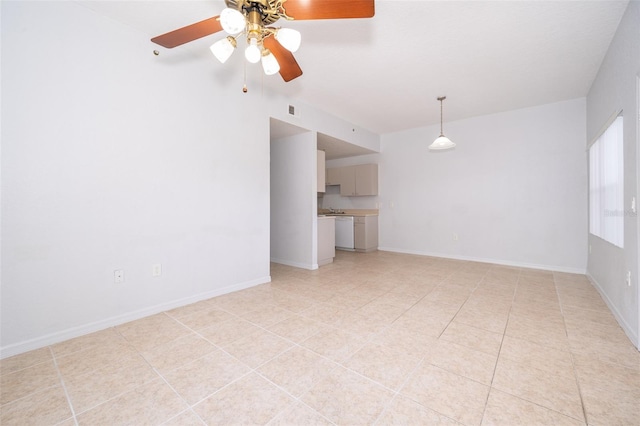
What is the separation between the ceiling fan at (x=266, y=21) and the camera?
142cm

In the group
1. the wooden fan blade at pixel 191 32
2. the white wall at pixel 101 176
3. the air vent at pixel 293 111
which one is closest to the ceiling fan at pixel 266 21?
the wooden fan blade at pixel 191 32

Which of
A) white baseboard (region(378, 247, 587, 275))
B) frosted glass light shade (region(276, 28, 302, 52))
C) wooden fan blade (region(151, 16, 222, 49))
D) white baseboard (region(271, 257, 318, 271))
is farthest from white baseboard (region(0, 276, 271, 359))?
white baseboard (region(378, 247, 587, 275))

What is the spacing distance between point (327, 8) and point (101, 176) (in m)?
2.23

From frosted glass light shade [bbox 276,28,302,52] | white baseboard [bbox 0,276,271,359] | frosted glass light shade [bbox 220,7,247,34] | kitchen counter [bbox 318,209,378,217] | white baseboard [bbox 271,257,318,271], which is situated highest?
frosted glass light shade [bbox 276,28,302,52]

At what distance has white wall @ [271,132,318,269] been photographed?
434 centimetres

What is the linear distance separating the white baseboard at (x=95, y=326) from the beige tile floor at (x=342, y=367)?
76mm

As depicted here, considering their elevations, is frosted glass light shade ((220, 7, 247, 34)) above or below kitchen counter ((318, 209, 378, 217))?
above

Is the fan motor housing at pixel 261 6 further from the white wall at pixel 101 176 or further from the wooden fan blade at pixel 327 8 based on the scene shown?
the white wall at pixel 101 176

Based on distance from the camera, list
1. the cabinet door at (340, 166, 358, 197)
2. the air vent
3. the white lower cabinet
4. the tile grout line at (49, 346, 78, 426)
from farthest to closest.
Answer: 1. the cabinet door at (340, 166, 358, 197)
2. the white lower cabinet
3. the air vent
4. the tile grout line at (49, 346, 78, 426)

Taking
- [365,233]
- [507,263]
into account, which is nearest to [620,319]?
[507,263]

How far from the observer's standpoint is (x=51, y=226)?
2012 millimetres

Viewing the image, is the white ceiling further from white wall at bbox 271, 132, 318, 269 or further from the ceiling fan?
white wall at bbox 271, 132, 318, 269

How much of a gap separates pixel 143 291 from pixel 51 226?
89 cm

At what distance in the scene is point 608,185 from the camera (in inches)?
115
